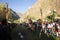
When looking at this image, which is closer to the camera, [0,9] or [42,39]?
[42,39]

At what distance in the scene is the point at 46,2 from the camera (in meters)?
169

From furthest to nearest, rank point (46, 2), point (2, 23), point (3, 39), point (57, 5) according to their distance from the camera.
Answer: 1. point (46, 2)
2. point (57, 5)
3. point (2, 23)
4. point (3, 39)

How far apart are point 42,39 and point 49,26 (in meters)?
7.71

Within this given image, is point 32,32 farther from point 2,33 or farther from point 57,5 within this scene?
point 57,5

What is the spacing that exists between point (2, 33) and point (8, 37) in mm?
784

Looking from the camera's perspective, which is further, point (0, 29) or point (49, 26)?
point (49, 26)

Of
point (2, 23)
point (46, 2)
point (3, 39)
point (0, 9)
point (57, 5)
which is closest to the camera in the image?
point (3, 39)

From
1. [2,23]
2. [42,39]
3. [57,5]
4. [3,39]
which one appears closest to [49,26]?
[42,39]

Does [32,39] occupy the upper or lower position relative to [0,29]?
lower

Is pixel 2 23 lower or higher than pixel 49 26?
higher

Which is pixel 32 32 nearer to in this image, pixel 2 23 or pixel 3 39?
pixel 2 23

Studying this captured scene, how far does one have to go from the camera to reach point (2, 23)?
1614 cm

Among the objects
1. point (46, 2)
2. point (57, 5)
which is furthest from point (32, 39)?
point (46, 2)

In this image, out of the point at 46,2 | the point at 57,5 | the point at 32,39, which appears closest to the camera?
the point at 32,39
